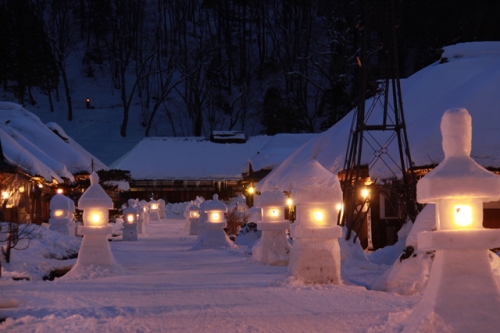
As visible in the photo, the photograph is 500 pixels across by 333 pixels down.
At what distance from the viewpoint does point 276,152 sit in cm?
3503

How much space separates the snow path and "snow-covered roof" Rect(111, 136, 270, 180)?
115 ft

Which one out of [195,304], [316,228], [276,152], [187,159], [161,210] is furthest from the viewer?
[187,159]

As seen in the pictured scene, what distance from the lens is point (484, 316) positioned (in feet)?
16.0

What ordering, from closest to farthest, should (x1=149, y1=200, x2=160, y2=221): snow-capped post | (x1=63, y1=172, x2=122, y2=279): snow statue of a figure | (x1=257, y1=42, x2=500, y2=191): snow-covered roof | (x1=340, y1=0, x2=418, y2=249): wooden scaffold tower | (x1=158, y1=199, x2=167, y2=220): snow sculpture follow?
(x1=63, y1=172, x2=122, y2=279): snow statue of a figure, (x1=257, y1=42, x2=500, y2=191): snow-covered roof, (x1=340, y1=0, x2=418, y2=249): wooden scaffold tower, (x1=149, y1=200, x2=160, y2=221): snow-capped post, (x1=158, y1=199, x2=167, y2=220): snow sculpture

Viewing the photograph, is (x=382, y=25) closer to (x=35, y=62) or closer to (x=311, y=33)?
(x=35, y=62)

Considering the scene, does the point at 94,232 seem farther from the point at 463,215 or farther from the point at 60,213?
the point at 60,213

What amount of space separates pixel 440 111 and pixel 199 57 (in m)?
49.5

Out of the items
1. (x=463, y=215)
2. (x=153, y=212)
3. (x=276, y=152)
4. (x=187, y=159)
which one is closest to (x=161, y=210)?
(x=153, y=212)

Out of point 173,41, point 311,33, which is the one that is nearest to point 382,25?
point 311,33

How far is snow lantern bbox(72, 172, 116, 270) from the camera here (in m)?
12.2

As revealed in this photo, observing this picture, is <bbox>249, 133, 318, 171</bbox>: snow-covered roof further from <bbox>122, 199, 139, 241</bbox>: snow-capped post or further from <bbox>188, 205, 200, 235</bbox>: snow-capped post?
<bbox>122, 199, 139, 241</bbox>: snow-capped post

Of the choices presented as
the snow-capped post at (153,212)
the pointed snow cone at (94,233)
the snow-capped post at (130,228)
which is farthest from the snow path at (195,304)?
the snow-capped post at (153,212)

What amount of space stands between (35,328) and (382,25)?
1112 cm

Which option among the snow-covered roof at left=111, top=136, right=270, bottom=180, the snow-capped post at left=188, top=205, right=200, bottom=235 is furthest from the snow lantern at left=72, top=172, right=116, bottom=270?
the snow-covered roof at left=111, top=136, right=270, bottom=180
